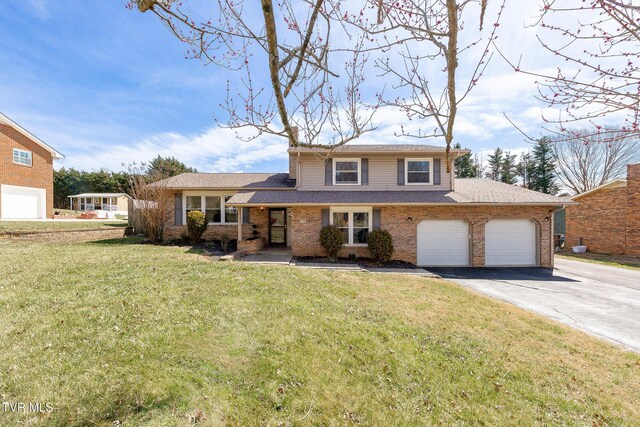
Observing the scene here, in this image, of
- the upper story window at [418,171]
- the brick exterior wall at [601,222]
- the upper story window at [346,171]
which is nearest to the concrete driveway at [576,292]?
the upper story window at [418,171]

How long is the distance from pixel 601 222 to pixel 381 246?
16127mm

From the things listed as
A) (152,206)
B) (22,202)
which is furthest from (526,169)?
(22,202)

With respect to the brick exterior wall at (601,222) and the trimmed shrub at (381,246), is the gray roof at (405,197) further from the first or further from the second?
the brick exterior wall at (601,222)

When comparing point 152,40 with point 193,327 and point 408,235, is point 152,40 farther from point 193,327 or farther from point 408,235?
point 408,235

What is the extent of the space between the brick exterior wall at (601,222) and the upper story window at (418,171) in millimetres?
11089

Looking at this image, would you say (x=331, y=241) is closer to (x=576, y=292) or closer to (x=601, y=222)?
(x=576, y=292)

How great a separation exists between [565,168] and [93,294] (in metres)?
38.5

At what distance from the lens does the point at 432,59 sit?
301 centimetres

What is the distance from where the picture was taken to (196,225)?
13.9 metres

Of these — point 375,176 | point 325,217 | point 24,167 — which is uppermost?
point 24,167

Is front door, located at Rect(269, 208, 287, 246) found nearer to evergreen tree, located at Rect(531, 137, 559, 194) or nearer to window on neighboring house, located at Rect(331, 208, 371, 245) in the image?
window on neighboring house, located at Rect(331, 208, 371, 245)

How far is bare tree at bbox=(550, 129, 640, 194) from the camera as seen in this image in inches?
987

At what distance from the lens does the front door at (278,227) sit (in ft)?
51.2

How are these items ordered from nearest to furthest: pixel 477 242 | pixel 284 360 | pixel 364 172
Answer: pixel 284 360 → pixel 477 242 → pixel 364 172
